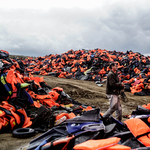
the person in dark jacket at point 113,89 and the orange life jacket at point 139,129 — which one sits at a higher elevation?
the person in dark jacket at point 113,89

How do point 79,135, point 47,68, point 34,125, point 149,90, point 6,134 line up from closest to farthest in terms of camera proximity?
point 79,135 < point 6,134 < point 34,125 < point 149,90 < point 47,68

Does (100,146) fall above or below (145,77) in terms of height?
below

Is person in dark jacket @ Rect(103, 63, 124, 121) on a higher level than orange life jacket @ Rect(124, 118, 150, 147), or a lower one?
higher

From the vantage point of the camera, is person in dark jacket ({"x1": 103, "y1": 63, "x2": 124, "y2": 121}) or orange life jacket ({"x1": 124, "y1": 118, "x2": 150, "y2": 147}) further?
person in dark jacket ({"x1": 103, "y1": 63, "x2": 124, "y2": 121})

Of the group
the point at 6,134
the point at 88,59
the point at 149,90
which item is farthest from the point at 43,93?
the point at 88,59

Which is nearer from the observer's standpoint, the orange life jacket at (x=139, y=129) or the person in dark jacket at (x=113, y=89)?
the orange life jacket at (x=139, y=129)

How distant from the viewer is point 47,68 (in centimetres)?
1686

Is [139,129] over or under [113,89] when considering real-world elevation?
under

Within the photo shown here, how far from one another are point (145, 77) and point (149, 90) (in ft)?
4.48

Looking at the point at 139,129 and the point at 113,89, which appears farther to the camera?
the point at 113,89

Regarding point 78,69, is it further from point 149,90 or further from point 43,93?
point 43,93

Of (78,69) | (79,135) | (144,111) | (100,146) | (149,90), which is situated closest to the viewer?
(100,146)

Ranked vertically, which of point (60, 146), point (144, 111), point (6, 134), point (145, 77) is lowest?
point (6, 134)

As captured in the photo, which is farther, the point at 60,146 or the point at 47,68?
the point at 47,68
